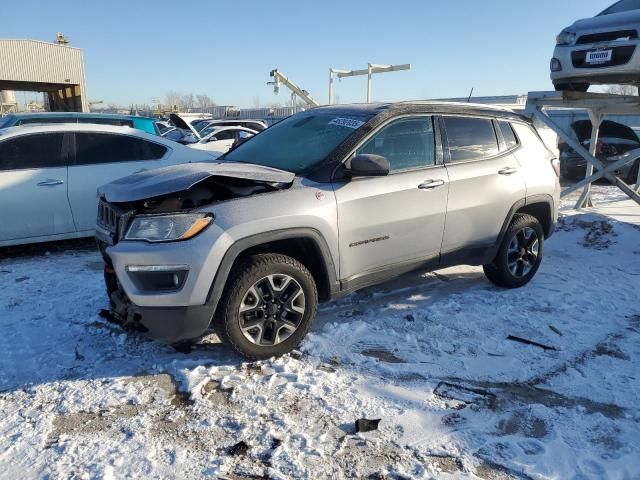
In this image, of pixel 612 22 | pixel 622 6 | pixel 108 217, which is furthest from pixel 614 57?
pixel 108 217

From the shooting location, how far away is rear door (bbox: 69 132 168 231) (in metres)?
5.86

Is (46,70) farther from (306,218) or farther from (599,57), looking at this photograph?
(306,218)

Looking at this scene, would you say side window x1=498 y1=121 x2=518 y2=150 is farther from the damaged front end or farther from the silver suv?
the damaged front end

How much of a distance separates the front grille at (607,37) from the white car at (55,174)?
549cm

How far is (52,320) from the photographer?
4.07 metres

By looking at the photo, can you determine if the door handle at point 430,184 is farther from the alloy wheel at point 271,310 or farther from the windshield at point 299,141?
the alloy wheel at point 271,310

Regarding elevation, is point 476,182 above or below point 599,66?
below

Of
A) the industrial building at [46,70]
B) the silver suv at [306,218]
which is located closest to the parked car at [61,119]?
the silver suv at [306,218]

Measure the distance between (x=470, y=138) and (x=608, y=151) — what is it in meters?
9.74

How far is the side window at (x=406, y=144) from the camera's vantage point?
3.96 metres

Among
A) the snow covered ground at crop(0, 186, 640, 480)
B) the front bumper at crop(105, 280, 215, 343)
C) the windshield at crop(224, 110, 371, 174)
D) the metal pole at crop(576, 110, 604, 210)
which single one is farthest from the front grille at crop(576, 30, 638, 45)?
the front bumper at crop(105, 280, 215, 343)

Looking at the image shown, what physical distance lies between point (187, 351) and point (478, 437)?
2066 mm

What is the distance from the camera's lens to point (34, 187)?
5574 millimetres

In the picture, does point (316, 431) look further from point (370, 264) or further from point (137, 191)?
point (137, 191)
